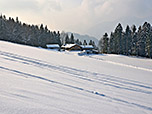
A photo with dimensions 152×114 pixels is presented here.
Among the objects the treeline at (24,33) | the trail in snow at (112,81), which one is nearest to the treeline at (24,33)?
the treeline at (24,33)

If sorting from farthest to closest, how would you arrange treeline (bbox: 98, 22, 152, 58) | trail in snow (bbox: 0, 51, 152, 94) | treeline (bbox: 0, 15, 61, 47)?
treeline (bbox: 0, 15, 61, 47) → treeline (bbox: 98, 22, 152, 58) → trail in snow (bbox: 0, 51, 152, 94)

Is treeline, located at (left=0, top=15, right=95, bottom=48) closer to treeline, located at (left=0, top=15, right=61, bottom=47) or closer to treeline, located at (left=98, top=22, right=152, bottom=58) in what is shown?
treeline, located at (left=0, top=15, right=61, bottom=47)

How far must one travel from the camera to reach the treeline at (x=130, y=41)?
136 ft

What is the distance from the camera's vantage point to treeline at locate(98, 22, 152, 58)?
41391mm

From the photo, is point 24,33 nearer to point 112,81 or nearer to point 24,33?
point 24,33

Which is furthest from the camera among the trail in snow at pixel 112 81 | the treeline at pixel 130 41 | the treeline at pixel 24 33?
the treeline at pixel 24 33

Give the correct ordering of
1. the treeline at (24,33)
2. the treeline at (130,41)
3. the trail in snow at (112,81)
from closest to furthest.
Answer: the trail in snow at (112,81)
the treeline at (130,41)
the treeline at (24,33)

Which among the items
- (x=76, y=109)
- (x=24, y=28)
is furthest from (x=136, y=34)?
(x=76, y=109)

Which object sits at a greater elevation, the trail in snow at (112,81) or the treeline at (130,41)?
the treeline at (130,41)

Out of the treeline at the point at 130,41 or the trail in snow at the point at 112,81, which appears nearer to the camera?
the trail in snow at the point at 112,81

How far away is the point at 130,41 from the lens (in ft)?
152

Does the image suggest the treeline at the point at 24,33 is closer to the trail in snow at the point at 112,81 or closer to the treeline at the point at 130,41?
the treeline at the point at 130,41

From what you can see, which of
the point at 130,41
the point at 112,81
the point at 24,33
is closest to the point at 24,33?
the point at 24,33

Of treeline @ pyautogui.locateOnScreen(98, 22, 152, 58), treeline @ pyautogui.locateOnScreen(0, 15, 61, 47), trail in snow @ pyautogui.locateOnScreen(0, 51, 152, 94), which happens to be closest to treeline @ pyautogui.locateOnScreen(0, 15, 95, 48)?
treeline @ pyautogui.locateOnScreen(0, 15, 61, 47)
